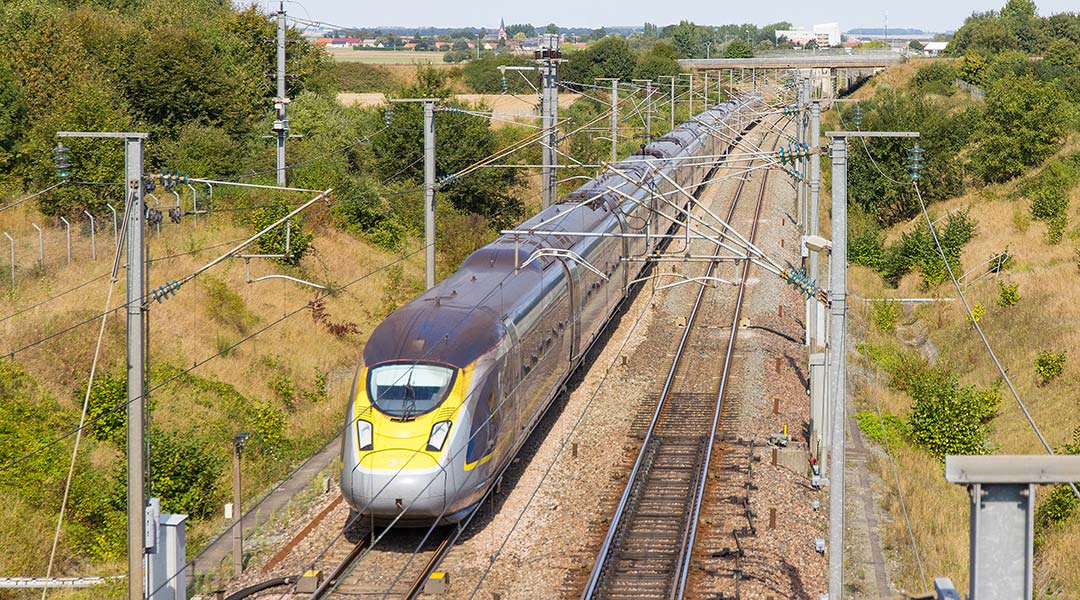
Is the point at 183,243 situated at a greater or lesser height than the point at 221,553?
greater

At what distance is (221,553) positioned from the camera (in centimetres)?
1705

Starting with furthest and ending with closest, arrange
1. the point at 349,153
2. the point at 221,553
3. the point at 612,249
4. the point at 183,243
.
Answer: the point at 349,153
the point at 183,243
the point at 612,249
the point at 221,553

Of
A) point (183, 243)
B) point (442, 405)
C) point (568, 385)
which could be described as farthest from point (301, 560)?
point (183, 243)

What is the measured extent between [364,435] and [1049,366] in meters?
18.1

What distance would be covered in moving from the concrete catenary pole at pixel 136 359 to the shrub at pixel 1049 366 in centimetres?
2105

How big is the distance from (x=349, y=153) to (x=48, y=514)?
2881cm

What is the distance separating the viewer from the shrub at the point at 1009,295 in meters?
34.0

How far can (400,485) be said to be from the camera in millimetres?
15477

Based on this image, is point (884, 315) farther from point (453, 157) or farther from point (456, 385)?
point (456, 385)

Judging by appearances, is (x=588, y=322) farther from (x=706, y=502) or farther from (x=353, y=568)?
(x=353, y=568)

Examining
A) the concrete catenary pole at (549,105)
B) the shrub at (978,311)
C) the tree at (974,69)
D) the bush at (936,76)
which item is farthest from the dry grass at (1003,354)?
the tree at (974,69)

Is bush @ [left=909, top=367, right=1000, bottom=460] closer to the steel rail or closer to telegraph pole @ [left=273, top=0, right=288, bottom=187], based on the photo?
the steel rail

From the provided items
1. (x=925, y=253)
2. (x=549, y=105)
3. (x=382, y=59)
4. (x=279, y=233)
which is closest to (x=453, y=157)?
(x=279, y=233)

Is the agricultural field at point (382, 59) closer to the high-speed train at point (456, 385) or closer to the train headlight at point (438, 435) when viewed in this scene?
the high-speed train at point (456, 385)
